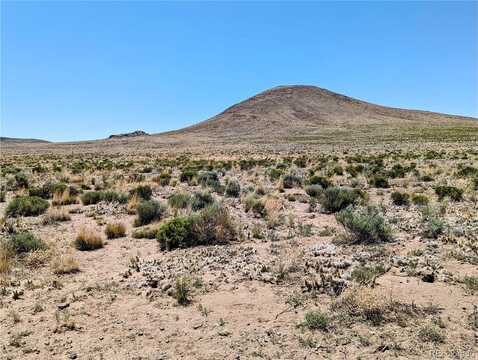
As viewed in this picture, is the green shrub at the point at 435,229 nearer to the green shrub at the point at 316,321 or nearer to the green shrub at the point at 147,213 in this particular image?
the green shrub at the point at 316,321

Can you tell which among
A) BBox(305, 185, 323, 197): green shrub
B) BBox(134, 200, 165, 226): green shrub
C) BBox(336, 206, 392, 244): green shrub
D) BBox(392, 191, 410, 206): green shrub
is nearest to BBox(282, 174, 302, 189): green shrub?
BBox(305, 185, 323, 197): green shrub

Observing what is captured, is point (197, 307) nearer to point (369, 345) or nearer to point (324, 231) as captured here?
point (369, 345)

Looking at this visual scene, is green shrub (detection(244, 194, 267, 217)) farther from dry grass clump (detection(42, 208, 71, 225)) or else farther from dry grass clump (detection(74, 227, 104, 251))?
dry grass clump (detection(42, 208, 71, 225))

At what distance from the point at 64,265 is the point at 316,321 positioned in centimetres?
492

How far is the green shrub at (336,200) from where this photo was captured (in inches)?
484

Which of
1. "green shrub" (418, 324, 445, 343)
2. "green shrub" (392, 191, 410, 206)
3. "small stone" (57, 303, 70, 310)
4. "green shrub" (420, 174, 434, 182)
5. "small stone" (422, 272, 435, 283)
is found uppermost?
"green shrub" (420, 174, 434, 182)

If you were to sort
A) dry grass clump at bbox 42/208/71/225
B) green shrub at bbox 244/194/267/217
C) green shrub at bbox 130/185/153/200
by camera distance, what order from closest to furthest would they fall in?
dry grass clump at bbox 42/208/71/225 → green shrub at bbox 244/194/267/217 → green shrub at bbox 130/185/153/200

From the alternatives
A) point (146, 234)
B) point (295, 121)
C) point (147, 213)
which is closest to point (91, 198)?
point (147, 213)

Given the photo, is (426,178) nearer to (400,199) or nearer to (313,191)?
(400,199)

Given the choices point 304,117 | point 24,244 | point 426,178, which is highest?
point 304,117

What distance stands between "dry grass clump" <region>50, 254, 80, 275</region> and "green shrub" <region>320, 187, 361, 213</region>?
7.69m

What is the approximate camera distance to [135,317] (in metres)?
5.63

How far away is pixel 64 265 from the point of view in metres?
7.39

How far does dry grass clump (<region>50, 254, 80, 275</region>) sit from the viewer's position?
23.9ft
